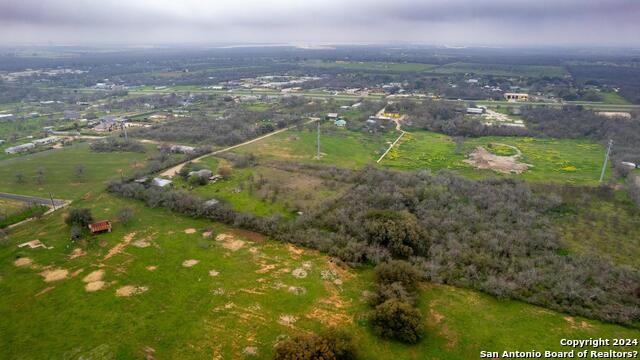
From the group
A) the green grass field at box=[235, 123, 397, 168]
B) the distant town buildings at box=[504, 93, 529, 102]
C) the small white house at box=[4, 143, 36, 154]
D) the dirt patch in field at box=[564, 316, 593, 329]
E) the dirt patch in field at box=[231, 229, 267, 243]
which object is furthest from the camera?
the distant town buildings at box=[504, 93, 529, 102]

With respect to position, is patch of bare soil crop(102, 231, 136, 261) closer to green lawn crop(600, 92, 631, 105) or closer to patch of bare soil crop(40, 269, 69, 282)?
patch of bare soil crop(40, 269, 69, 282)

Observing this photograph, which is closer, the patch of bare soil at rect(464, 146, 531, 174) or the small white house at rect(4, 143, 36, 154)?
the patch of bare soil at rect(464, 146, 531, 174)

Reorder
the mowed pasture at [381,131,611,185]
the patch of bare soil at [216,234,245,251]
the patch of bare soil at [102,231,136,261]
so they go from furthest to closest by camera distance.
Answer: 1. the mowed pasture at [381,131,611,185]
2. the patch of bare soil at [216,234,245,251]
3. the patch of bare soil at [102,231,136,261]

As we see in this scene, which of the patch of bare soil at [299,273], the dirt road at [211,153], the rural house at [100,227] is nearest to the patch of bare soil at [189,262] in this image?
the patch of bare soil at [299,273]

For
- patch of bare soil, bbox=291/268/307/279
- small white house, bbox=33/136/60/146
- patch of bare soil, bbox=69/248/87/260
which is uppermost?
small white house, bbox=33/136/60/146

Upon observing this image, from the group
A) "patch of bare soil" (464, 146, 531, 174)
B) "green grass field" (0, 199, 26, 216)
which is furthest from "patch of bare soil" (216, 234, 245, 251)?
"patch of bare soil" (464, 146, 531, 174)

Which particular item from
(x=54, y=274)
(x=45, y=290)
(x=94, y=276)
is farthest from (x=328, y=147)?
(x=45, y=290)

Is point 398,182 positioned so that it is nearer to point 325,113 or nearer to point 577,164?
point 577,164
